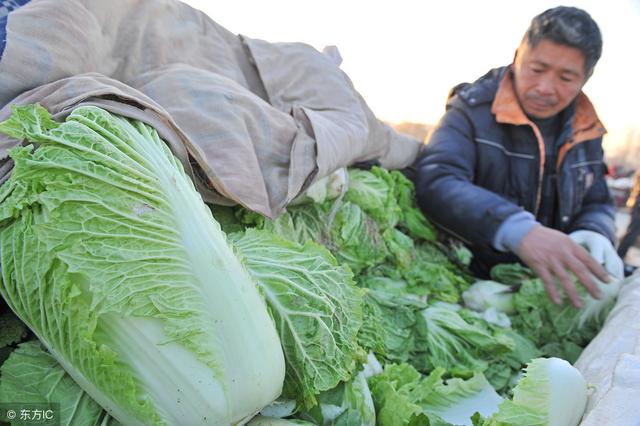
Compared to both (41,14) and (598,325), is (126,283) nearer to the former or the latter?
(41,14)

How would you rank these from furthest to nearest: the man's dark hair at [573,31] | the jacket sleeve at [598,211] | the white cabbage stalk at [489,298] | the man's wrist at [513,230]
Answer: the jacket sleeve at [598,211] → the man's dark hair at [573,31] → the man's wrist at [513,230] → the white cabbage stalk at [489,298]

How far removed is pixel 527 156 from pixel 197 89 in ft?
7.38

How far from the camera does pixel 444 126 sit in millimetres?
3096

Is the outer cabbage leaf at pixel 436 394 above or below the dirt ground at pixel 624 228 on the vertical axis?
above

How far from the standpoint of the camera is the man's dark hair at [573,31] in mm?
2615

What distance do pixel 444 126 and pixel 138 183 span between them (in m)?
2.47

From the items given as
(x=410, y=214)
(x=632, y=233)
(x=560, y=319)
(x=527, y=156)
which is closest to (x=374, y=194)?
(x=410, y=214)

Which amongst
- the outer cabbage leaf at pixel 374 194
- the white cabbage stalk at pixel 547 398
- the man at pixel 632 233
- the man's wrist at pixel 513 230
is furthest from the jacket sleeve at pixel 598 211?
the white cabbage stalk at pixel 547 398

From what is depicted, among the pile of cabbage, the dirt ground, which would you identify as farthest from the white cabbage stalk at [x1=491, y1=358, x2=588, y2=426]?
the dirt ground

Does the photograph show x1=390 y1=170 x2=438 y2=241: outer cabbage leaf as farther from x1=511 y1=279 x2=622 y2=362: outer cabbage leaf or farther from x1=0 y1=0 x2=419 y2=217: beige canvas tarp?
x1=0 y1=0 x2=419 y2=217: beige canvas tarp

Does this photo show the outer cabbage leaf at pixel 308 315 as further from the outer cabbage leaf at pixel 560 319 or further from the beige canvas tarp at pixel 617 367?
the outer cabbage leaf at pixel 560 319

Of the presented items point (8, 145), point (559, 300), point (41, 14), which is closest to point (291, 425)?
point (8, 145)

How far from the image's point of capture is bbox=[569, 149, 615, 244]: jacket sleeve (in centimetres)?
298

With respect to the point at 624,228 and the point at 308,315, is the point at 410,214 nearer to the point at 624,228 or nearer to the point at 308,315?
the point at 308,315
